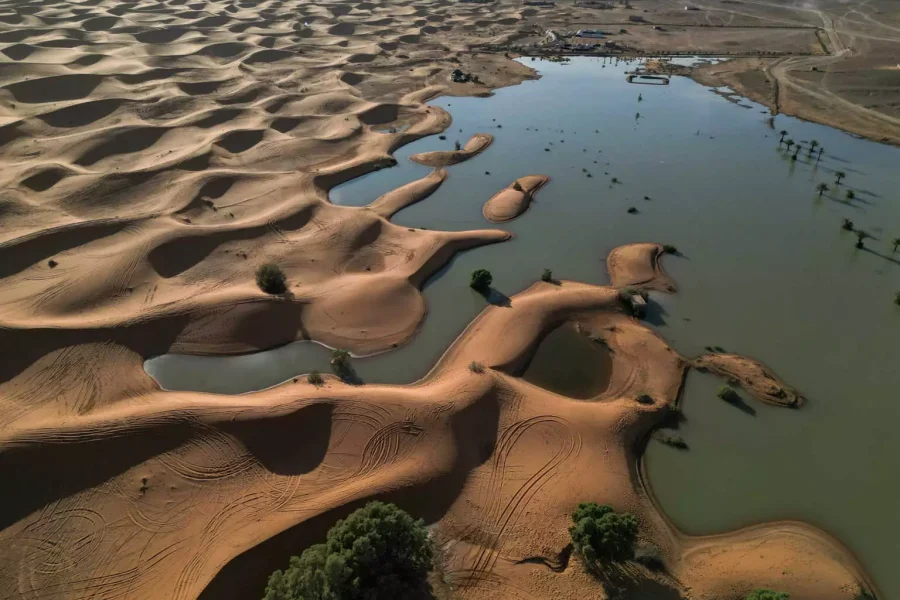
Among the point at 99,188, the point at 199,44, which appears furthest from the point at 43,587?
the point at 199,44

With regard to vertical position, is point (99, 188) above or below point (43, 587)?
above

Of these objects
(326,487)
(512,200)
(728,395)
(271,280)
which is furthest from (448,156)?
(326,487)

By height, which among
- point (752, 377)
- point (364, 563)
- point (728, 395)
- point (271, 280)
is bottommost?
point (728, 395)

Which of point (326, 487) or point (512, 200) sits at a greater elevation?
point (512, 200)

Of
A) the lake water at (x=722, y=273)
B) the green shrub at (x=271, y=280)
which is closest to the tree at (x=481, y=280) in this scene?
the lake water at (x=722, y=273)

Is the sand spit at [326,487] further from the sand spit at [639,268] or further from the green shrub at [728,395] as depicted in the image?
the sand spit at [639,268]

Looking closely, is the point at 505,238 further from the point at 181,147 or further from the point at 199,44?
the point at 199,44

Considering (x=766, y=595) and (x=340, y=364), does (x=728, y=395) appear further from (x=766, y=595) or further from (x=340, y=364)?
(x=340, y=364)
